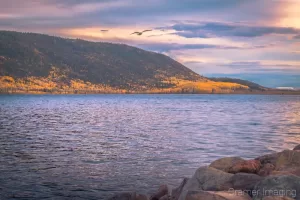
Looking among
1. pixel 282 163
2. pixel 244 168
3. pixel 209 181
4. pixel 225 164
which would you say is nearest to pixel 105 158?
pixel 225 164

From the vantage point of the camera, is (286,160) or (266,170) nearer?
(266,170)

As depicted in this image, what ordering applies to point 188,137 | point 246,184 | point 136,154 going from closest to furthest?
point 246,184
point 136,154
point 188,137

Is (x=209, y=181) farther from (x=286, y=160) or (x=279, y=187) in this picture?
(x=286, y=160)

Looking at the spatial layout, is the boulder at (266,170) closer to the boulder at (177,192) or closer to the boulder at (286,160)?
the boulder at (286,160)

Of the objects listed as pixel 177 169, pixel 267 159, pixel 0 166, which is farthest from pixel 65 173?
pixel 267 159

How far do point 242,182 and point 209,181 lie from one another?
127cm

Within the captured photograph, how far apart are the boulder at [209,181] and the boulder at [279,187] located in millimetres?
1932

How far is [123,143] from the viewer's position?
39000mm

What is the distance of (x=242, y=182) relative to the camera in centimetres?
1502

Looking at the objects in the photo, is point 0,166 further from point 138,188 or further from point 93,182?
point 138,188

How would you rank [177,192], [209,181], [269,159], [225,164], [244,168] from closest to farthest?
[209,181], [177,192], [244,168], [225,164], [269,159]

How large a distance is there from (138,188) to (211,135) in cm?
2551

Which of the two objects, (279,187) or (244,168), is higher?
(279,187)

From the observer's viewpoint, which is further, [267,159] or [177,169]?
[177,169]
